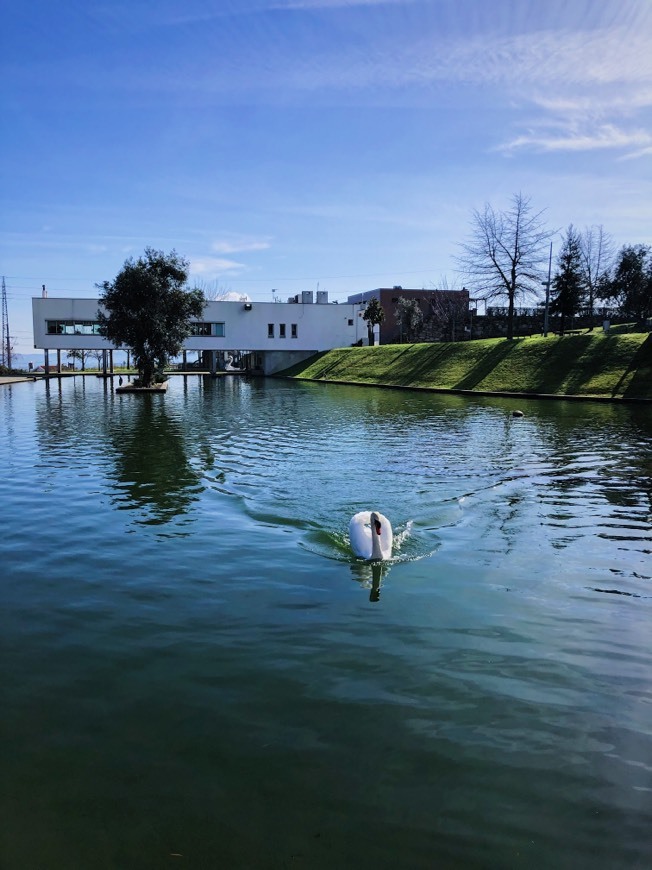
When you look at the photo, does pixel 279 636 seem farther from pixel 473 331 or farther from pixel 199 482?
pixel 473 331

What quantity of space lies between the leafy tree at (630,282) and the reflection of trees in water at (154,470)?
4062 cm

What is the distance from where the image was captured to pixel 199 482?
11.9m

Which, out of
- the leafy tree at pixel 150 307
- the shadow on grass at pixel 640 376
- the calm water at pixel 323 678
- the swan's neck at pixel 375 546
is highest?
the leafy tree at pixel 150 307

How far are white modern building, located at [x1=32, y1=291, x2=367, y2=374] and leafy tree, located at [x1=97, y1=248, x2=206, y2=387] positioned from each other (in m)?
18.4

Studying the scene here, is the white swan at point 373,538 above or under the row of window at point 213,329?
under

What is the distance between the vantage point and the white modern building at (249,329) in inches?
2303

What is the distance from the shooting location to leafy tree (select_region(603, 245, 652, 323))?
48.5m

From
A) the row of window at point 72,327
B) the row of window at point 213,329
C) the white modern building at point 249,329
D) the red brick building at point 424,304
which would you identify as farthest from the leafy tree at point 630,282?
the row of window at point 72,327

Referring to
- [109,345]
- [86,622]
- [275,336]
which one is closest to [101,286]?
[109,345]

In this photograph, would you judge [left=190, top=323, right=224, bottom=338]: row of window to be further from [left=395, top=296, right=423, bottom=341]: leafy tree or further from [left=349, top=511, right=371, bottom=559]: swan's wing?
→ [left=349, top=511, right=371, bottom=559]: swan's wing

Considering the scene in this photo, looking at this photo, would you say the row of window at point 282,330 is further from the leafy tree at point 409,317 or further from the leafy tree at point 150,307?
the leafy tree at point 150,307

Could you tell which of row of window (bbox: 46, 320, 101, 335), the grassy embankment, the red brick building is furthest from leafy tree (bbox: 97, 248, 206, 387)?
the red brick building

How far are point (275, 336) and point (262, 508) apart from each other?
57.5 meters

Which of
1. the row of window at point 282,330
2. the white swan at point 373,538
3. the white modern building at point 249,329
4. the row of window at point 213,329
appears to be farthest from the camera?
the row of window at point 282,330
